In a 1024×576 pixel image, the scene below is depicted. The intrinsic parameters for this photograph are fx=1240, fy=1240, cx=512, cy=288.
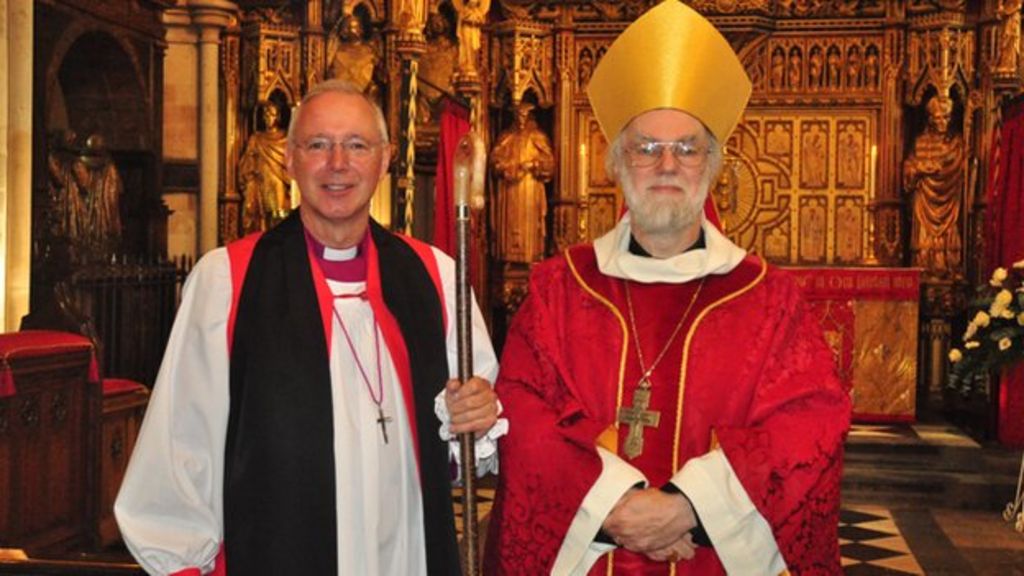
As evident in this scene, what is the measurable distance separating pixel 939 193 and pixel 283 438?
376 inches

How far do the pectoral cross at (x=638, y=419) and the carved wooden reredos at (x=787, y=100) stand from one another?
834cm

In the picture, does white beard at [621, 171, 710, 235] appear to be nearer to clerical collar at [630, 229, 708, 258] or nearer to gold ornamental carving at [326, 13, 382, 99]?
clerical collar at [630, 229, 708, 258]

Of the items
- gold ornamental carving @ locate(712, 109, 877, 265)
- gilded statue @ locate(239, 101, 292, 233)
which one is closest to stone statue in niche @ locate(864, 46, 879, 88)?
gold ornamental carving @ locate(712, 109, 877, 265)

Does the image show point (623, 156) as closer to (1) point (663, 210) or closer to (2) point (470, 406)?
(1) point (663, 210)

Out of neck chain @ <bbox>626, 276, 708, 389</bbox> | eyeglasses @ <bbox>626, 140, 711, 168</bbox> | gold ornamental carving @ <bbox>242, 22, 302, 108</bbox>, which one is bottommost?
neck chain @ <bbox>626, 276, 708, 389</bbox>

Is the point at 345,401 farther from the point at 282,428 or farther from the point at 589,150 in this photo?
the point at 589,150

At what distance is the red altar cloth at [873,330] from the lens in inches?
388

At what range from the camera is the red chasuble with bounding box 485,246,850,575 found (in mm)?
2525

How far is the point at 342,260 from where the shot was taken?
2854mm

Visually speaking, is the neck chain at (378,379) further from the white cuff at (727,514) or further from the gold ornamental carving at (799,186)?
the gold ornamental carving at (799,186)

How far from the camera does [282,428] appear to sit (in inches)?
104

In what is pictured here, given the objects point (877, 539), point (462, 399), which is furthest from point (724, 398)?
point (877, 539)

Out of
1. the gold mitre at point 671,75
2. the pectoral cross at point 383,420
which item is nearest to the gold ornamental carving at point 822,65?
the gold mitre at point 671,75

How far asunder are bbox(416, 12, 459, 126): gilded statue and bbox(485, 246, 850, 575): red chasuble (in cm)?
897
